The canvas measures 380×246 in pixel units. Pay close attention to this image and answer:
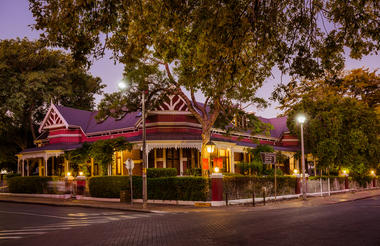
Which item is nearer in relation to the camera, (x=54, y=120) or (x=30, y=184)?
(x=30, y=184)

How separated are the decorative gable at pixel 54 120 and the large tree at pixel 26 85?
1306 millimetres

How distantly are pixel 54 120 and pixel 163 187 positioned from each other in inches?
877

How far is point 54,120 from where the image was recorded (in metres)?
41.9

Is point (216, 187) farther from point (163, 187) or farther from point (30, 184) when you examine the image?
point (30, 184)

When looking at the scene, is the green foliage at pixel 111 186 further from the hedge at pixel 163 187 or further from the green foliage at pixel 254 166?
the green foliage at pixel 254 166

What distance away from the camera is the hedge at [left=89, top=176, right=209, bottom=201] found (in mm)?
23234

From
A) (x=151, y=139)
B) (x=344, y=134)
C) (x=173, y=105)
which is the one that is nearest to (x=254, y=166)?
(x=173, y=105)

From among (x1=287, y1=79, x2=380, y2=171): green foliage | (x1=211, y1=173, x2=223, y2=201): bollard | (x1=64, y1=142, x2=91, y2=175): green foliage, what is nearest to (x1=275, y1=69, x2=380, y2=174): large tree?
(x1=287, y1=79, x2=380, y2=171): green foliage

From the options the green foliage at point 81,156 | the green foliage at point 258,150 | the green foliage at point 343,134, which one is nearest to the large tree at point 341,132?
the green foliage at point 343,134

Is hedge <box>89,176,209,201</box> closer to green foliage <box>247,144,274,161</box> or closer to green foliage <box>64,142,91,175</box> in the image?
green foliage <box>64,142,91,175</box>

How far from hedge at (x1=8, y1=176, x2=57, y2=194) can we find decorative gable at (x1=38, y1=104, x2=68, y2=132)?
770 centimetres

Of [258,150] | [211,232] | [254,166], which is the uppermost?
[258,150]

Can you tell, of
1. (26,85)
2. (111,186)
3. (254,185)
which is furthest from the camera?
(26,85)

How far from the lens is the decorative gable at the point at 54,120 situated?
40.9 metres
